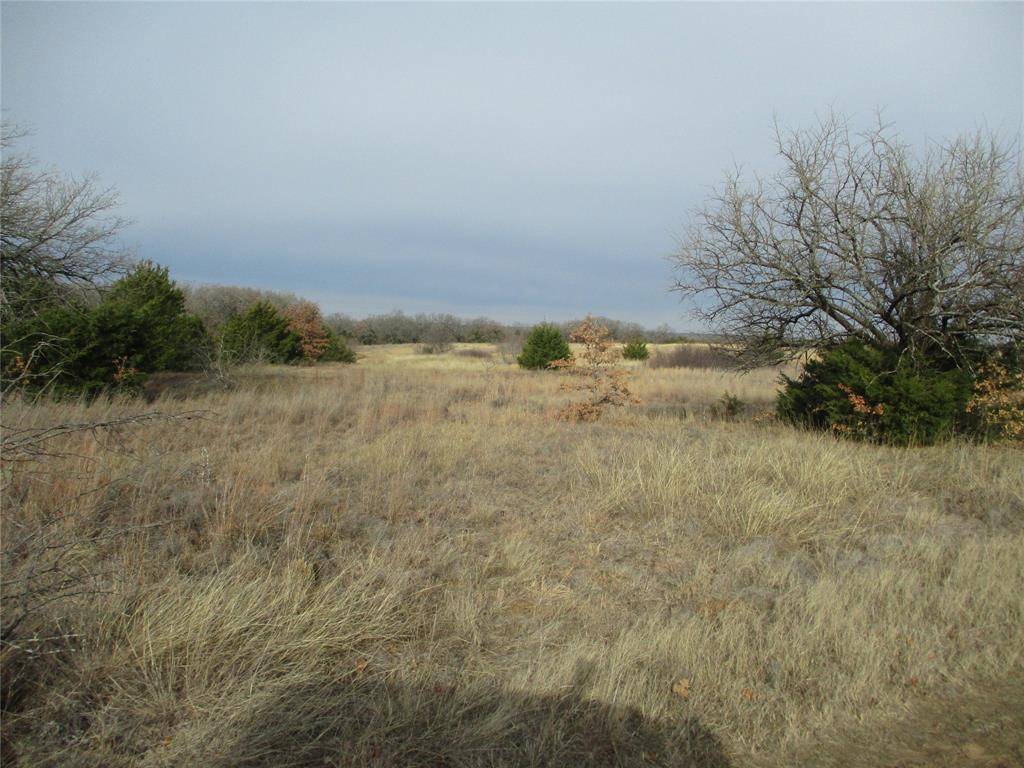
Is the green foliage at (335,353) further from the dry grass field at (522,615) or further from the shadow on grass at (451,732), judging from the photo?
the shadow on grass at (451,732)

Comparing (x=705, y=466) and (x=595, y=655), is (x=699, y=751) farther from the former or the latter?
(x=705, y=466)

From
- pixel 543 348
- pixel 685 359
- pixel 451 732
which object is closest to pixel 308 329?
pixel 543 348

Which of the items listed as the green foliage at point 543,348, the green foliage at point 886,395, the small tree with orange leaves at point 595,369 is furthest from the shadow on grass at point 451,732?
the green foliage at point 543,348

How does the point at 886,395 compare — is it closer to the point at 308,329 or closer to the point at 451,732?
the point at 451,732

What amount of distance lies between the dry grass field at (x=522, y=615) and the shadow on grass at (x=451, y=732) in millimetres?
12

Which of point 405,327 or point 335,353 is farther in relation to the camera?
point 405,327

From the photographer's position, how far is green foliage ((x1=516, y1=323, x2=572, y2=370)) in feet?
106

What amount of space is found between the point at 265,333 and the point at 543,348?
15112 mm

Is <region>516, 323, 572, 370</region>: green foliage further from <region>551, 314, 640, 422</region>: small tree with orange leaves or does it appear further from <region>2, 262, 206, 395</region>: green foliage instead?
<region>2, 262, 206, 395</region>: green foliage

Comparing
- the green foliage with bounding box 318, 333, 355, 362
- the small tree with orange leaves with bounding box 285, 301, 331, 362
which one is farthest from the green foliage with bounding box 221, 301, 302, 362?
the green foliage with bounding box 318, 333, 355, 362

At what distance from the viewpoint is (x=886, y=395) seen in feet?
30.2

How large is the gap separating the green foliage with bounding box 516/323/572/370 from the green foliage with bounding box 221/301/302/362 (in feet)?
43.3

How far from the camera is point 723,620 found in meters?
3.73

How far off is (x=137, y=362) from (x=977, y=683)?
1579 cm
